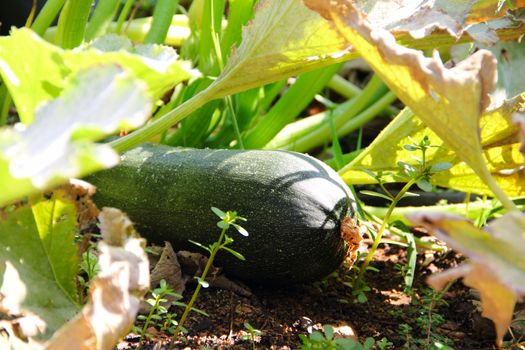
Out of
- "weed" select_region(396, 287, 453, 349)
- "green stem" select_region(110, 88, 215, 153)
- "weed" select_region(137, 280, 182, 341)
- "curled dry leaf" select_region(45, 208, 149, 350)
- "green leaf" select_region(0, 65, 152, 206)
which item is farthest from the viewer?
"green stem" select_region(110, 88, 215, 153)

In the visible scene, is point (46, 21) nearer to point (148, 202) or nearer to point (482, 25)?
point (148, 202)

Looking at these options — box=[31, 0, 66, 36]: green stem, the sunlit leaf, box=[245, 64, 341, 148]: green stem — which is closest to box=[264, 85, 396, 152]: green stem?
box=[245, 64, 341, 148]: green stem

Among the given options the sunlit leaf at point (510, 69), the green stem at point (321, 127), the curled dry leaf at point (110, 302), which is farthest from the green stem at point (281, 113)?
the curled dry leaf at point (110, 302)

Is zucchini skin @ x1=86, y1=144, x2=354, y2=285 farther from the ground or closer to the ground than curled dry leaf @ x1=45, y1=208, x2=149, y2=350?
closer to the ground

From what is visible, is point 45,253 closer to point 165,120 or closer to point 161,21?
point 165,120

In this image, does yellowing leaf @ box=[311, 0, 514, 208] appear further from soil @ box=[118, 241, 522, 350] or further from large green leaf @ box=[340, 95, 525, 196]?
large green leaf @ box=[340, 95, 525, 196]

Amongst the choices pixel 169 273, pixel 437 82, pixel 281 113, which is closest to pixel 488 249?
pixel 437 82

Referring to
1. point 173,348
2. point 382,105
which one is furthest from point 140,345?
point 382,105
